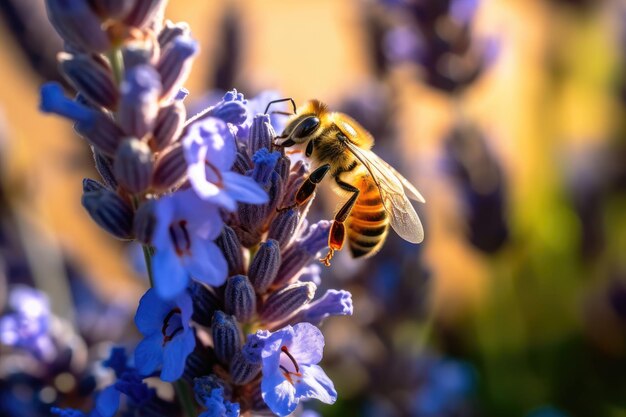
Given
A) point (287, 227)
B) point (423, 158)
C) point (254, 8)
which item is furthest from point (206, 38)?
point (287, 227)

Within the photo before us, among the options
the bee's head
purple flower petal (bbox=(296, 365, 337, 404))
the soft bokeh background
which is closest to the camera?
purple flower petal (bbox=(296, 365, 337, 404))

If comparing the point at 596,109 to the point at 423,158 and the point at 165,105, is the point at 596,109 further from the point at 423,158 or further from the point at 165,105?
the point at 165,105

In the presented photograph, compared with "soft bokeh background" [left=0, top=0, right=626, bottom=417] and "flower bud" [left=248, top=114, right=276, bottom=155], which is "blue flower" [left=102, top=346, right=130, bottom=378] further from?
"soft bokeh background" [left=0, top=0, right=626, bottom=417]

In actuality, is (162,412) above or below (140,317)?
below

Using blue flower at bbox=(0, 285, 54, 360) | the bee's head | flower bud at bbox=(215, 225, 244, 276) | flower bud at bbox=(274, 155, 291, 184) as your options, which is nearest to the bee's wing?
the bee's head

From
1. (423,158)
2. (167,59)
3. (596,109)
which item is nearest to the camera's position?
(167,59)

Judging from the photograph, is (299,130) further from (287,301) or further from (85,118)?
(85,118)

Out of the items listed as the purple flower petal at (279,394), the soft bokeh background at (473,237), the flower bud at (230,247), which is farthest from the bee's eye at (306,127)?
the soft bokeh background at (473,237)
